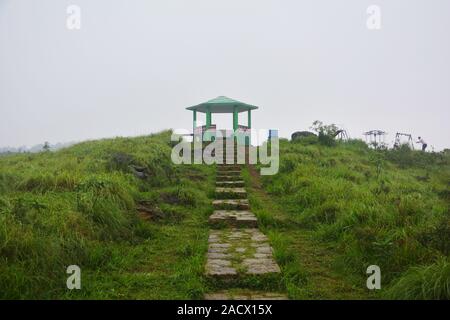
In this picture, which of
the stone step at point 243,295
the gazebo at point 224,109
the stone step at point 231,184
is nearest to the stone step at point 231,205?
the stone step at point 231,184

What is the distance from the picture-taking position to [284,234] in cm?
573

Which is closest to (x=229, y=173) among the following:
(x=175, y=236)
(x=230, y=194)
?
(x=230, y=194)

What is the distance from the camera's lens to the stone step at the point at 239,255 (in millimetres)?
3850

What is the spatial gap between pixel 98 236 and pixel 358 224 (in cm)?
377

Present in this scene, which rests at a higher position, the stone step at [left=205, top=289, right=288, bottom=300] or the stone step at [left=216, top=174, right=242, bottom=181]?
the stone step at [left=216, top=174, right=242, bottom=181]

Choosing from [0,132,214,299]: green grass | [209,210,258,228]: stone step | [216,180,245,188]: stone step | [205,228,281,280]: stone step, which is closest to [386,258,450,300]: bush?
[205,228,281,280]: stone step

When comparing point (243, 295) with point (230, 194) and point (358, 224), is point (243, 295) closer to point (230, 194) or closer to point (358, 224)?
point (358, 224)

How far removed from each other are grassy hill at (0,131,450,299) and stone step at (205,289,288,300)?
13 centimetres

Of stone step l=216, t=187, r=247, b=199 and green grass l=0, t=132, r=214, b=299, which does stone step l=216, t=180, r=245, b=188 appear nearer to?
stone step l=216, t=187, r=247, b=199

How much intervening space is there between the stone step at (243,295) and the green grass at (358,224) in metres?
0.18

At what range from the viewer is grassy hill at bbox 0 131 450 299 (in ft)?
11.5

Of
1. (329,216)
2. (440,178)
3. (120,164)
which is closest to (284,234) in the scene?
(329,216)
